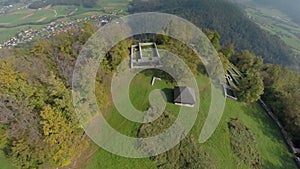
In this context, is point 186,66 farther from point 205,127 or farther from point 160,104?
point 205,127

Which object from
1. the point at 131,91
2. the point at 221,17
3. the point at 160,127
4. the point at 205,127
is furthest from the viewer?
the point at 221,17

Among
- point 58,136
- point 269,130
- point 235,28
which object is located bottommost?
point 235,28

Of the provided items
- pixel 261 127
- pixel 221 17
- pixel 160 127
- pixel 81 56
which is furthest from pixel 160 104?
pixel 221 17

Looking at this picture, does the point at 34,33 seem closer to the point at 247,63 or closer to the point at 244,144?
the point at 247,63

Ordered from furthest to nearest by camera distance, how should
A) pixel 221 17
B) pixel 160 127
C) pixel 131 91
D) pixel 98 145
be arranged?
pixel 221 17
pixel 131 91
pixel 160 127
pixel 98 145

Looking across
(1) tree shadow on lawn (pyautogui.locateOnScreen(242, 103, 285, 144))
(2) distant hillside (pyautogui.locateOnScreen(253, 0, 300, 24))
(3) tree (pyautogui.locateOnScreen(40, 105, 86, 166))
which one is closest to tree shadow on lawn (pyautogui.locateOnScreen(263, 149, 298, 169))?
(1) tree shadow on lawn (pyautogui.locateOnScreen(242, 103, 285, 144))

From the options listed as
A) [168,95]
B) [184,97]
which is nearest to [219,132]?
[184,97]

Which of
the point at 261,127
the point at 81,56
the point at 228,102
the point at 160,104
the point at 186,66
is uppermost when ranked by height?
the point at 81,56
